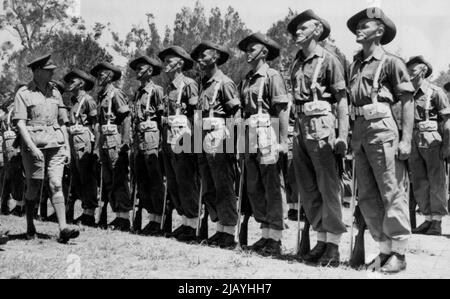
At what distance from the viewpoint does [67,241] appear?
372 inches

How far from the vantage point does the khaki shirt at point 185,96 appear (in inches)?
392

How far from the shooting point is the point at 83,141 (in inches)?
469

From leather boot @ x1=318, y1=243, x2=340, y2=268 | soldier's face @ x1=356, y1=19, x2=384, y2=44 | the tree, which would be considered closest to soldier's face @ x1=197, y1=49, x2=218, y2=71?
soldier's face @ x1=356, y1=19, x2=384, y2=44

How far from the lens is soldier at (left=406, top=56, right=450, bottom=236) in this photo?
11023 millimetres

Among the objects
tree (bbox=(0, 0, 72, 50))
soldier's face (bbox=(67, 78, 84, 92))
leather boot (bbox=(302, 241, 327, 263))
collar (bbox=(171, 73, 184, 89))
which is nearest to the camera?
leather boot (bbox=(302, 241, 327, 263))

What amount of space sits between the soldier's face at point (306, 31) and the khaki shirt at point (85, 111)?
4.93 metres

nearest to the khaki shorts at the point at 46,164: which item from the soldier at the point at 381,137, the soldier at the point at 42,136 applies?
the soldier at the point at 42,136

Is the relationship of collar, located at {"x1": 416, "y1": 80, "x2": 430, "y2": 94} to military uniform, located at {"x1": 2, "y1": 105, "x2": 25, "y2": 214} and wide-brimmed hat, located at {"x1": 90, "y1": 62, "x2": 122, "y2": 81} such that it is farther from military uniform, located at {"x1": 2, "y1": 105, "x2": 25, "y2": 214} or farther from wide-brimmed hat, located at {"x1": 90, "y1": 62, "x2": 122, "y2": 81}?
military uniform, located at {"x1": 2, "y1": 105, "x2": 25, "y2": 214}

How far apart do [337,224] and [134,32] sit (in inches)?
766

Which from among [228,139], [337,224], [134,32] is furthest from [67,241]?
[134,32]

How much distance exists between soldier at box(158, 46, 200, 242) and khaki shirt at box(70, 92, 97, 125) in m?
2.09

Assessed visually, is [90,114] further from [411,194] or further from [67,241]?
[411,194]

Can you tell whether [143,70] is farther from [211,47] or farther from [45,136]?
[45,136]

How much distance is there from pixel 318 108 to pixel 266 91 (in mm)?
1052
